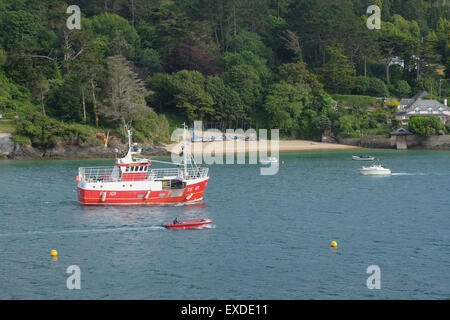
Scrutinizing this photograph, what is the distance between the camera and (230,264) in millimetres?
48281

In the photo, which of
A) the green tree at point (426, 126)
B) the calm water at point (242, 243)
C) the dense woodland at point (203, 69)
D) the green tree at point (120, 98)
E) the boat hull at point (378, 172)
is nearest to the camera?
the calm water at point (242, 243)

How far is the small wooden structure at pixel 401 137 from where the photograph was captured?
480 ft

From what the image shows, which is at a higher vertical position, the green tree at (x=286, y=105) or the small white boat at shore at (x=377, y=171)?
the green tree at (x=286, y=105)

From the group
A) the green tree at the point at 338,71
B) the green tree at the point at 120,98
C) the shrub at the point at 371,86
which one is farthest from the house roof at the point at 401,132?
Answer: the green tree at the point at 120,98

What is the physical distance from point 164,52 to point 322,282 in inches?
5396

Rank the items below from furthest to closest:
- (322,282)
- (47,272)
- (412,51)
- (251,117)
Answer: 1. (412,51)
2. (251,117)
3. (47,272)
4. (322,282)

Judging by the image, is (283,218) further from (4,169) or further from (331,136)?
(331,136)

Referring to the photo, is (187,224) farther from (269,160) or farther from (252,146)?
(252,146)

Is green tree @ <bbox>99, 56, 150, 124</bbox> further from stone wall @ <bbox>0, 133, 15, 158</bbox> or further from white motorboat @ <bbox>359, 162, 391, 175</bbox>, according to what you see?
white motorboat @ <bbox>359, 162, 391, 175</bbox>

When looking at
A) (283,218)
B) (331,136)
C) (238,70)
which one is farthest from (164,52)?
(283,218)

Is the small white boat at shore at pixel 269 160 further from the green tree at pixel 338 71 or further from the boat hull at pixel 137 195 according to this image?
the green tree at pixel 338 71

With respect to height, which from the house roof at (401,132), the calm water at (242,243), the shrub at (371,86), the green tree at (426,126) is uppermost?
the shrub at (371,86)

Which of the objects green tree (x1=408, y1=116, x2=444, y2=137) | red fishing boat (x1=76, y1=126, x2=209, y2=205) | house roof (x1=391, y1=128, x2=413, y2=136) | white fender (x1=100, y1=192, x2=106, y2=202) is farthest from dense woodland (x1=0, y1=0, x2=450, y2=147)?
white fender (x1=100, y1=192, x2=106, y2=202)

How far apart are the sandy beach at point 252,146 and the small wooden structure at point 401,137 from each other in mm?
9760
